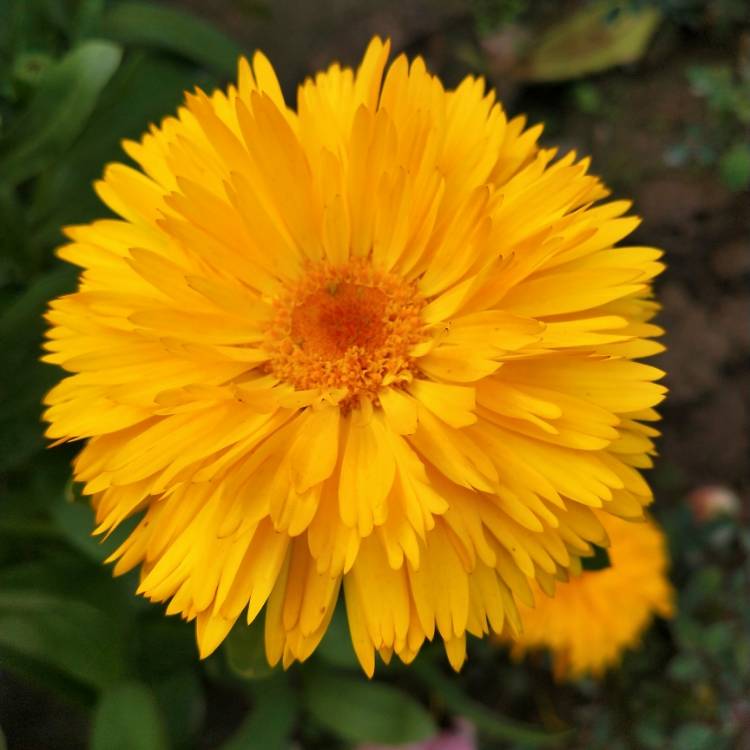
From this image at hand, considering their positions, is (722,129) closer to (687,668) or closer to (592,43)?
(592,43)

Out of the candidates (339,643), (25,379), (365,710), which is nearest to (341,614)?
(339,643)

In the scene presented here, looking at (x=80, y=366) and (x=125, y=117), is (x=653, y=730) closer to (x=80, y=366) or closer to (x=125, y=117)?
(x=80, y=366)

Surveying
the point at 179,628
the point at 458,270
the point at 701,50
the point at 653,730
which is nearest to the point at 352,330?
the point at 458,270

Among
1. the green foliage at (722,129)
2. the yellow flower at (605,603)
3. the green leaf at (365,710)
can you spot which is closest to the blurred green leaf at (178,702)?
the green leaf at (365,710)

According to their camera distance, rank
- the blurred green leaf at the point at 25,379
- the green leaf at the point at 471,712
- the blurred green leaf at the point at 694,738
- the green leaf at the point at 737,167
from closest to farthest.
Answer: the blurred green leaf at the point at 25,379, the green leaf at the point at 471,712, the blurred green leaf at the point at 694,738, the green leaf at the point at 737,167

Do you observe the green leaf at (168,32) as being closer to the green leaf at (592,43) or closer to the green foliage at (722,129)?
the green leaf at (592,43)

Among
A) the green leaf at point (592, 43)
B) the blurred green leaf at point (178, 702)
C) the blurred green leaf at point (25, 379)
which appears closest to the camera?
the blurred green leaf at point (25, 379)
